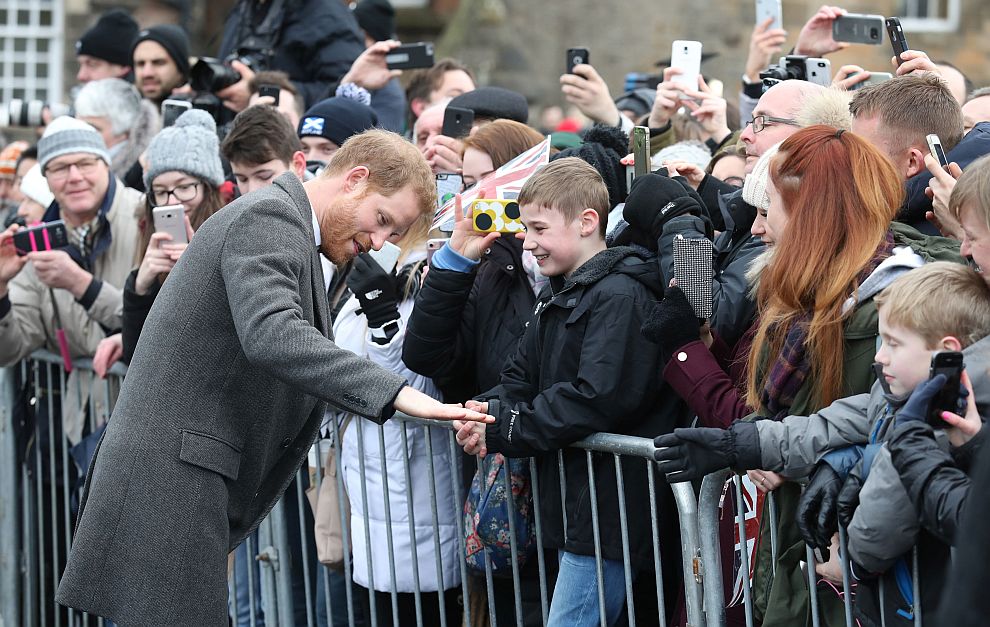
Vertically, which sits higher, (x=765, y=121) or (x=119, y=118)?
(x=765, y=121)

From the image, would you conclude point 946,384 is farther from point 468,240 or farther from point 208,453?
point 208,453

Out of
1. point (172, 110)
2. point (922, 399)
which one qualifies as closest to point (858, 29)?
point (922, 399)

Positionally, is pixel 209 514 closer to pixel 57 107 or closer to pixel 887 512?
pixel 887 512

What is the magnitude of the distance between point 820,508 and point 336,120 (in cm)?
356

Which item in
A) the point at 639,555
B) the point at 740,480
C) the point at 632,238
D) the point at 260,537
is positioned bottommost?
the point at 260,537

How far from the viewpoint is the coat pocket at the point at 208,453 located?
3820mm

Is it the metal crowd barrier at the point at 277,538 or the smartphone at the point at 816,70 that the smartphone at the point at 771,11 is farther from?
the metal crowd barrier at the point at 277,538

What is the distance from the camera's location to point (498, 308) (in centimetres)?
457

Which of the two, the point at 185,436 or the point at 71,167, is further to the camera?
the point at 71,167

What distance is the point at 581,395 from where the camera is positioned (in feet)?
12.8

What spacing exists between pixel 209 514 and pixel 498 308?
4.04ft

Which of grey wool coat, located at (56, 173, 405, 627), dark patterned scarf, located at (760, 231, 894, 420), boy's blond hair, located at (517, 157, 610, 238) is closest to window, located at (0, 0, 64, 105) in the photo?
boy's blond hair, located at (517, 157, 610, 238)

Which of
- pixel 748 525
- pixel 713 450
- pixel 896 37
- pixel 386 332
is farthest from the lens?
pixel 896 37

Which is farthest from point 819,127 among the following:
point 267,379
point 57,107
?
point 57,107
